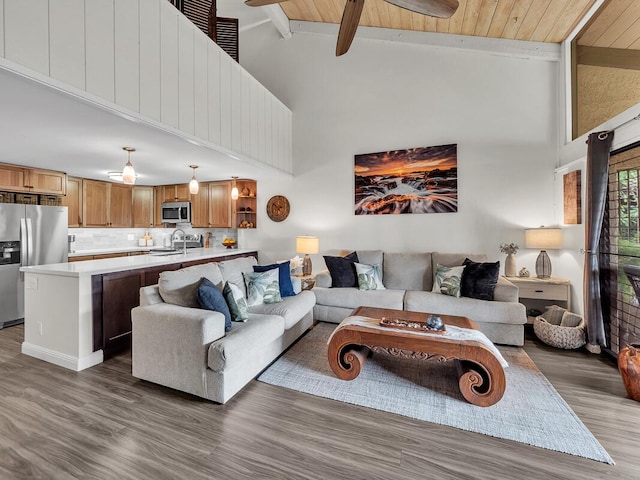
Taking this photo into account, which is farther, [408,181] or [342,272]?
[408,181]

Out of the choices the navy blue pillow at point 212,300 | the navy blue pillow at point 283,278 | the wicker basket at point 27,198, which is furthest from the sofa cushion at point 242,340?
the wicker basket at point 27,198

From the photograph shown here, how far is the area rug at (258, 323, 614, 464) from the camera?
1831 mm

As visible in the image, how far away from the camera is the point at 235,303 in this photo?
2.62 m

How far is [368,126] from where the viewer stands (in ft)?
15.8

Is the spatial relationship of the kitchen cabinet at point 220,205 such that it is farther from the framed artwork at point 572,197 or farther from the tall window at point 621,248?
the tall window at point 621,248

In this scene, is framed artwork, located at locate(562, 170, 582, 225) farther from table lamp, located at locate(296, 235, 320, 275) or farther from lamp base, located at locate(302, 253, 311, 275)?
lamp base, located at locate(302, 253, 311, 275)

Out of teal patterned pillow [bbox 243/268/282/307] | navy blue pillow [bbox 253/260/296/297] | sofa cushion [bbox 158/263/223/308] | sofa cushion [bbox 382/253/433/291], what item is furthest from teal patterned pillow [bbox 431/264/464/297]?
sofa cushion [bbox 158/263/223/308]

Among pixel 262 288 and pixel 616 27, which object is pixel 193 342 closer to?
pixel 262 288

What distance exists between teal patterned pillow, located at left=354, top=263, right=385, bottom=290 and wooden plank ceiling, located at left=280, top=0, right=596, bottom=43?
345 centimetres

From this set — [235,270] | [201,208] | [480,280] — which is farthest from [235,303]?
[201,208]

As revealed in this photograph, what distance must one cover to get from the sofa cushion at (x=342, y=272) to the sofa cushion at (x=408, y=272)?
49 cm

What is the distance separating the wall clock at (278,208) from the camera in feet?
17.6

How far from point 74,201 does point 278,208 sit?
344cm

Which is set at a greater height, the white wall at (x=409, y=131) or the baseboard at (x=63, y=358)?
the white wall at (x=409, y=131)
